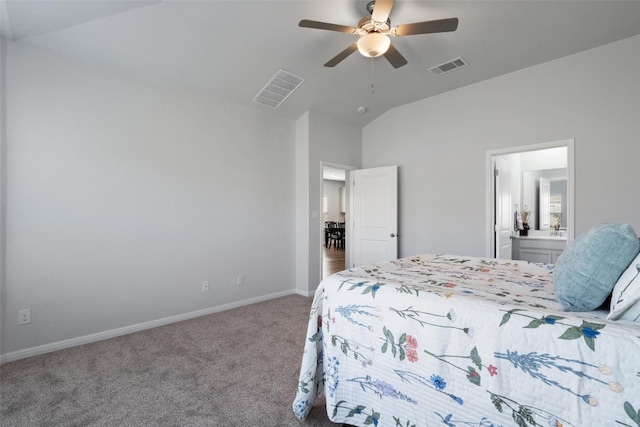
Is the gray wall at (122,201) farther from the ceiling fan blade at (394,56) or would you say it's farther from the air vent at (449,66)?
the air vent at (449,66)

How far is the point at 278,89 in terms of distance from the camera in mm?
3691

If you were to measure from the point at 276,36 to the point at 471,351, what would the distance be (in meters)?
2.93

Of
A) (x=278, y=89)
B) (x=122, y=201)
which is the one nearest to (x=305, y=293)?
(x=122, y=201)

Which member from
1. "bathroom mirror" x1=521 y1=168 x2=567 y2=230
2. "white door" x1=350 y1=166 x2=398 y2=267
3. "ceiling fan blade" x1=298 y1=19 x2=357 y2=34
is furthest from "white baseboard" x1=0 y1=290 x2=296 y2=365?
"bathroom mirror" x1=521 y1=168 x2=567 y2=230

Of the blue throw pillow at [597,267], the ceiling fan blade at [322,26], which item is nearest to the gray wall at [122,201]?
the ceiling fan blade at [322,26]

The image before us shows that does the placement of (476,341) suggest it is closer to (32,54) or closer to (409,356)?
(409,356)

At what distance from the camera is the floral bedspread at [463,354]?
94 cm

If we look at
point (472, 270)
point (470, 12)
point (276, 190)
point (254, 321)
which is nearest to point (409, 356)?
point (472, 270)

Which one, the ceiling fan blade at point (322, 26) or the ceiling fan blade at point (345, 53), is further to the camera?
the ceiling fan blade at point (345, 53)

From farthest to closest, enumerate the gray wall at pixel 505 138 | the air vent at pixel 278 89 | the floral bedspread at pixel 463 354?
the air vent at pixel 278 89
the gray wall at pixel 505 138
the floral bedspread at pixel 463 354

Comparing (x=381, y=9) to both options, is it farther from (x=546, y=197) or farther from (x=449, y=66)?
(x=546, y=197)

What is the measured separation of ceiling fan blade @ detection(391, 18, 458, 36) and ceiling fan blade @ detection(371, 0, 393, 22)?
0.14m

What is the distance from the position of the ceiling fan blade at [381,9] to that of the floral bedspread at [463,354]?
177cm

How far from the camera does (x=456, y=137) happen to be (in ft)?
13.4
